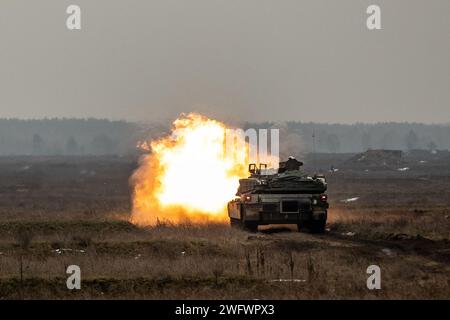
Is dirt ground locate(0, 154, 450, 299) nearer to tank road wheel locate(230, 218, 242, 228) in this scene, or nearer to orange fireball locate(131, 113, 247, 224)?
tank road wheel locate(230, 218, 242, 228)

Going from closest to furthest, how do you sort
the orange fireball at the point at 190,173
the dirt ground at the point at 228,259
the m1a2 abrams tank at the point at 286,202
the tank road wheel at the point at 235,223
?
the dirt ground at the point at 228,259 < the m1a2 abrams tank at the point at 286,202 < the tank road wheel at the point at 235,223 < the orange fireball at the point at 190,173

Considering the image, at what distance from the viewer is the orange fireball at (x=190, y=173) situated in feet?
147

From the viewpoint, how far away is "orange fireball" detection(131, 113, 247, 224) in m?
44.9

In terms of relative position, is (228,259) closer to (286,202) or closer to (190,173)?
(286,202)

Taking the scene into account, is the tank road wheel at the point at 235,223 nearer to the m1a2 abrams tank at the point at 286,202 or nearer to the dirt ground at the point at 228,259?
the dirt ground at the point at 228,259

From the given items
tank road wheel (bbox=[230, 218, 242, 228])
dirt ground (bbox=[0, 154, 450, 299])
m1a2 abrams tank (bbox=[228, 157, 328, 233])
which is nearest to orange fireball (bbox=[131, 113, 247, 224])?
tank road wheel (bbox=[230, 218, 242, 228])

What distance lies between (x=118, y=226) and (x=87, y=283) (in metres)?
14.2

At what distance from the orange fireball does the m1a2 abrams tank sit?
26.8ft

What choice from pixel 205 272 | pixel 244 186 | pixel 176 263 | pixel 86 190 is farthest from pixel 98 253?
pixel 86 190

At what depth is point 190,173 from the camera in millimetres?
45094

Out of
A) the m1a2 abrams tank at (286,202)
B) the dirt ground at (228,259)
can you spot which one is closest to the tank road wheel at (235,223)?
the dirt ground at (228,259)

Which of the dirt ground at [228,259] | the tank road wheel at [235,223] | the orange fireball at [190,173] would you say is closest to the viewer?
the dirt ground at [228,259]

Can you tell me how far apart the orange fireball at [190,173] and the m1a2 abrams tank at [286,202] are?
26.8ft

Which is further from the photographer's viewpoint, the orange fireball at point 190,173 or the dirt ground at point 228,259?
the orange fireball at point 190,173
